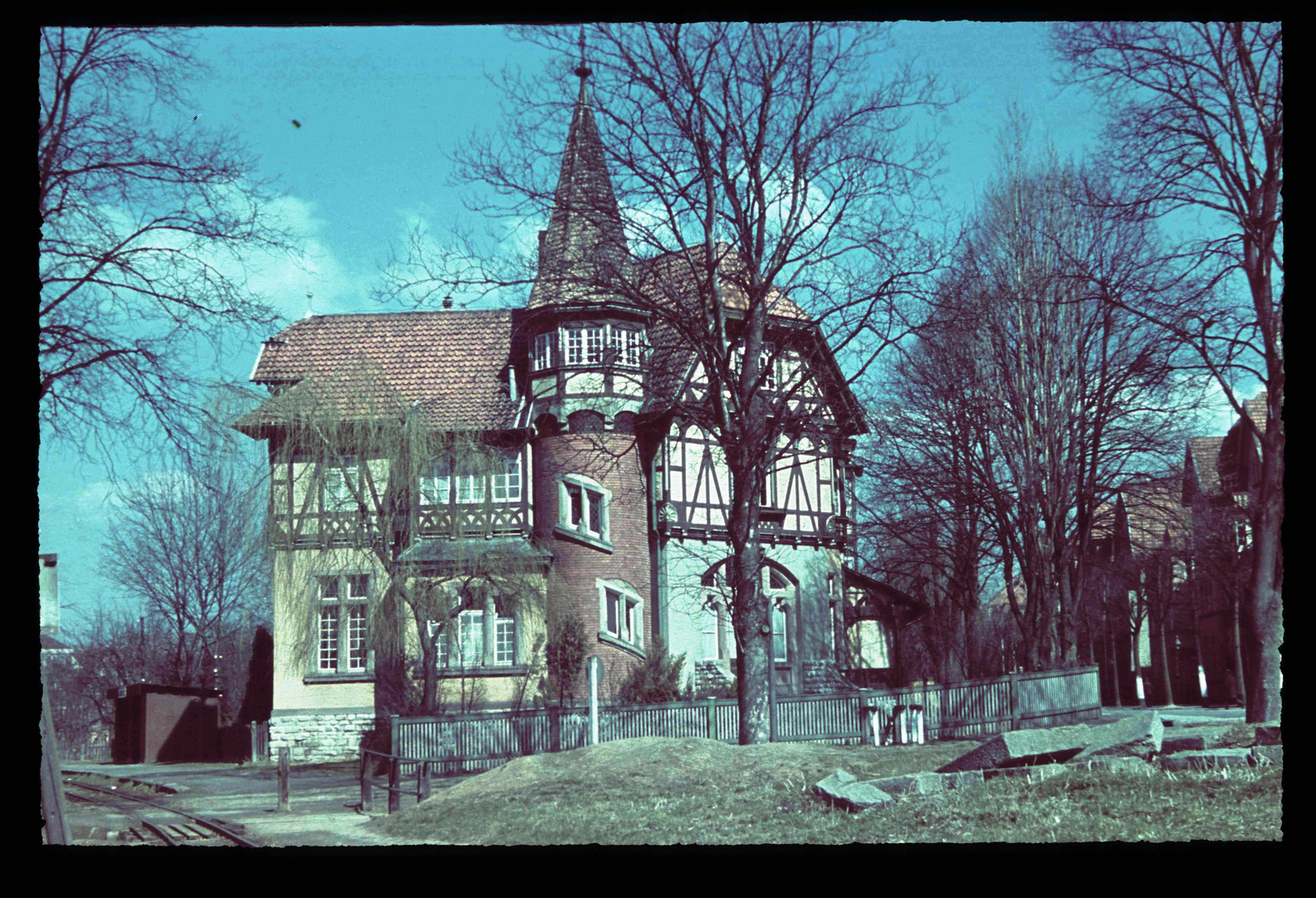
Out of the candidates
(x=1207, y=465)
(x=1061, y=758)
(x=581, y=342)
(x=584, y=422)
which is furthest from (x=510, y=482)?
(x=1207, y=465)

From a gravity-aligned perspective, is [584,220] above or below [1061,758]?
above

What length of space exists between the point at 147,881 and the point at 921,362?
2092cm

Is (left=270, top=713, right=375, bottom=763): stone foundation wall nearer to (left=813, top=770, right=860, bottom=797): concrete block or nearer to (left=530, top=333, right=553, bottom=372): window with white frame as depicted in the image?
(left=530, top=333, right=553, bottom=372): window with white frame

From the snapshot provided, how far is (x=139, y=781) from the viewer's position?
25781 millimetres

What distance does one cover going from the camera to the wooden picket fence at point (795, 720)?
72.2 ft

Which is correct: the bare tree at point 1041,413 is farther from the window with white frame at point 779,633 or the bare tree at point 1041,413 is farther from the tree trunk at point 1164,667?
the tree trunk at point 1164,667

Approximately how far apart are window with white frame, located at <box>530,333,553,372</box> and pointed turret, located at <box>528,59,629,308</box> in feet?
42.9

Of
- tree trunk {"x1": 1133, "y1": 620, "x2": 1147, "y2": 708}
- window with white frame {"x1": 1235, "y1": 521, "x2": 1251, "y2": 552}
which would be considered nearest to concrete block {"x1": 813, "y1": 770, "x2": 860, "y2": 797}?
window with white frame {"x1": 1235, "y1": 521, "x2": 1251, "y2": 552}

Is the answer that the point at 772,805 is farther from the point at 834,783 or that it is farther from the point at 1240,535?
the point at 1240,535

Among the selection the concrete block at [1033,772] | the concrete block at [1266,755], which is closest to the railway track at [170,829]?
the concrete block at [1033,772]

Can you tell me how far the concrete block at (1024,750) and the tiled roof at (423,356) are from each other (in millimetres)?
19382

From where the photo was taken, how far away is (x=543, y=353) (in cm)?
3347

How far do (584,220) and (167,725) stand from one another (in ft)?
72.1

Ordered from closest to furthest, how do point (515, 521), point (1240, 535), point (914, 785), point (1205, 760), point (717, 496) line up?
point (1205, 760)
point (914, 785)
point (515, 521)
point (717, 496)
point (1240, 535)
